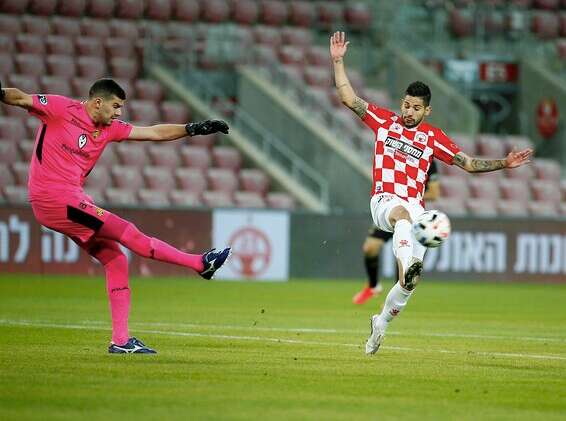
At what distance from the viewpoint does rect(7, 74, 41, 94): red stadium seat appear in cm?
2625

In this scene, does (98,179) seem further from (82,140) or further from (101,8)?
(82,140)

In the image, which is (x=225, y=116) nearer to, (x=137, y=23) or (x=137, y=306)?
(x=137, y=23)

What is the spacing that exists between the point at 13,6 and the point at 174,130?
18.1 metres

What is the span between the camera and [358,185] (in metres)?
27.3

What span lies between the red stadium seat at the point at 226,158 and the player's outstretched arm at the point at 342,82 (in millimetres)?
15428

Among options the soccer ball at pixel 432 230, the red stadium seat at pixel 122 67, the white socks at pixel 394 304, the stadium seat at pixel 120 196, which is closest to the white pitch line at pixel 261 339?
the white socks at pixel 394 304

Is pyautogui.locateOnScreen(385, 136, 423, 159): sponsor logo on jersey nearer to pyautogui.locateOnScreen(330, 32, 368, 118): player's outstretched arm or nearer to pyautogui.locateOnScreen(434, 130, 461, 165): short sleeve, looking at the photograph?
pyautogui.locateOnScreen(434, 130, 461, 165): short sleeve

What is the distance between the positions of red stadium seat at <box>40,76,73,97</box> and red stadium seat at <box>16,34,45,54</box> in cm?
94

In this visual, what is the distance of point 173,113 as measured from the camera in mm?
27625

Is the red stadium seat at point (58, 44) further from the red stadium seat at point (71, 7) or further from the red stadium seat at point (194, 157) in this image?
the red stadium seat at point (194, 157)

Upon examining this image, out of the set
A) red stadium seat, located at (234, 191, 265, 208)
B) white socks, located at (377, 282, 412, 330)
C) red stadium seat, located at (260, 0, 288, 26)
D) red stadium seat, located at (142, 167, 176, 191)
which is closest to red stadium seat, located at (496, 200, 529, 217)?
red stadium seat, located at (234, 191, 265, 208)

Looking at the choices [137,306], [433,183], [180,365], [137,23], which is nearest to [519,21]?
[137,23]

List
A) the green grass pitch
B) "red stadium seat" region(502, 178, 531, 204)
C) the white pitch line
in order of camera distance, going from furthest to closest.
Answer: "red stadium seat" region(502, 178, 531, 204)
the white pitch line
the green grass pitch

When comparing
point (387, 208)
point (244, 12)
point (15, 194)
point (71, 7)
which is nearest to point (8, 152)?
point (15, 194)
